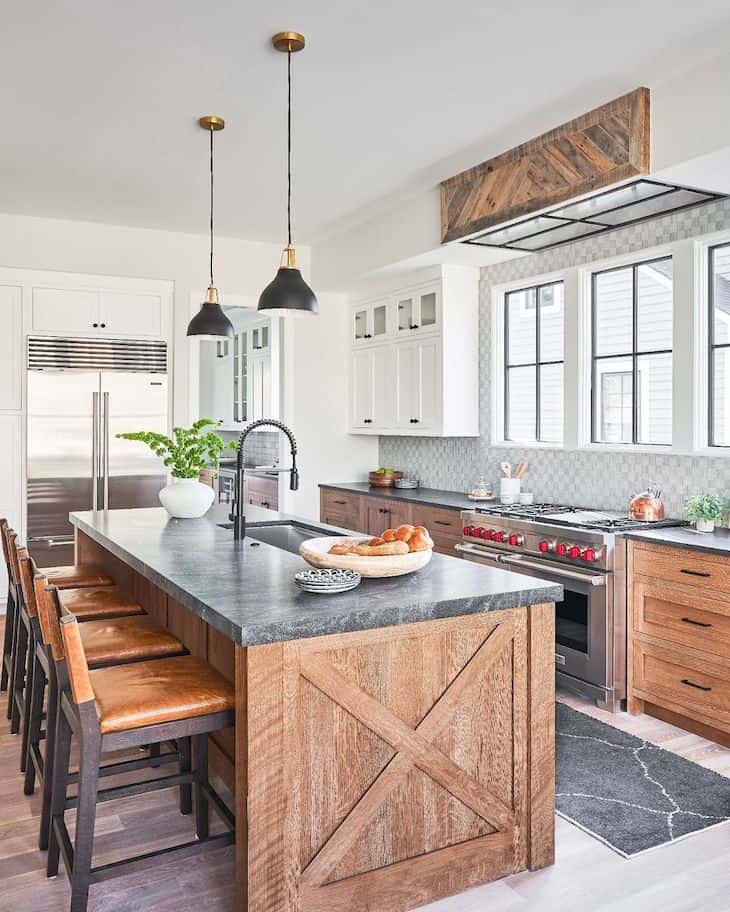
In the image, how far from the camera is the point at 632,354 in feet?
15.6

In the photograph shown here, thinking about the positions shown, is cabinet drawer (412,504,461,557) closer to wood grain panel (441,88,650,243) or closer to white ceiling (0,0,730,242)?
wood grain panel (441,88,650,243)

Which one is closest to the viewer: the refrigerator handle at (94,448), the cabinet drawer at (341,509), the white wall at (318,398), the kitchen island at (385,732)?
the kitchen island at (385,732)

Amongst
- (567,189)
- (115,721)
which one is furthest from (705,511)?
(115,721)

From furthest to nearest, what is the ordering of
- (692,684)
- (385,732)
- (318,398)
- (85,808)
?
(318,398) → (692,684) → (385,732) → (85,808)

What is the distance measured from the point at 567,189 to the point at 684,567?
1890 mm

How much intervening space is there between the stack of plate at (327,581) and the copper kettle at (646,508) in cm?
231

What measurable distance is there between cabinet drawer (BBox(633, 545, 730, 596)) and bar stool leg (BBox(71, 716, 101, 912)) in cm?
258

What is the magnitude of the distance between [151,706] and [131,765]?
715 mm

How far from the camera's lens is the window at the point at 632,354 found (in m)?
4.55

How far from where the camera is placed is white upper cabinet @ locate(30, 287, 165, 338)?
6117 mm

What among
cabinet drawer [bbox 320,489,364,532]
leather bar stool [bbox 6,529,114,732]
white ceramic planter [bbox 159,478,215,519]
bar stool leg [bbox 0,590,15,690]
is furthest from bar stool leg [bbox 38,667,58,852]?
cabinet drawer [bbox 320,489,364,532]

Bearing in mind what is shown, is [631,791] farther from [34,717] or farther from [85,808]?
[34,717]

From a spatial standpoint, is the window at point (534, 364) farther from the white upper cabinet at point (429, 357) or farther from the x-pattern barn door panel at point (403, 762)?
the x-pattern barn door panel at point (403, 762)

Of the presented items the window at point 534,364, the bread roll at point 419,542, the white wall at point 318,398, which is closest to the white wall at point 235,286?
the white wall at point 318,398
